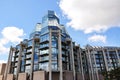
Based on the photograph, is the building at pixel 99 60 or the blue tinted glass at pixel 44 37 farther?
the building at pixel 99 60

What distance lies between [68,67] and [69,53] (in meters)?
7.77

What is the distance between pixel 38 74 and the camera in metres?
67.1

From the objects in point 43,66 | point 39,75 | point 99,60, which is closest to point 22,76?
point 39,75

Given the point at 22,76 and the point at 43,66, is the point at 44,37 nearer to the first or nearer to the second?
the point at 43,66

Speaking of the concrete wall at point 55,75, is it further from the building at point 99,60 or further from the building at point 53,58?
the building at point 99,60

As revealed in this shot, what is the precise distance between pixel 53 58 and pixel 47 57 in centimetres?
311

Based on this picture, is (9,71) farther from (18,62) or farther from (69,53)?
(69,53)

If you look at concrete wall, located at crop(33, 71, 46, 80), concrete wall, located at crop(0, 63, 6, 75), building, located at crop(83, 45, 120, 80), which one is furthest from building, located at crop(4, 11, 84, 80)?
concrete wall, located at crop(0, 63, 6, 75)

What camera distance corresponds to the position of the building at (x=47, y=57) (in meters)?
68.3

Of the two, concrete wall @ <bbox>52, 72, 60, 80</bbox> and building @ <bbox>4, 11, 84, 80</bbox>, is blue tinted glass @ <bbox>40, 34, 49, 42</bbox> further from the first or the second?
concrete wall @ <bbox>52, 72, 60, 80</bbox>

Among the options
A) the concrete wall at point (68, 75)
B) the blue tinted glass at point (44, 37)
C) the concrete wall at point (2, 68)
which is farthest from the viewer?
the concrete wall at point (2, 68)

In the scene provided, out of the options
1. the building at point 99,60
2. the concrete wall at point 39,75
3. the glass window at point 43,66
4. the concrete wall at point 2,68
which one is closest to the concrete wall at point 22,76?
the concrete wall at point 39,75

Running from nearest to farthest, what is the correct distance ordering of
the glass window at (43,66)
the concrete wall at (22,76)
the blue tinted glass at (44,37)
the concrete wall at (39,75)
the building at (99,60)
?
the concrete wall at (39,75) < the glass window at (43,66) < the concrete wall at (22,76) < the blue tinted glass at (44,37) < the building at (99,60)

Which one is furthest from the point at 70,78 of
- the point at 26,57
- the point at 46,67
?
the point at 26,57
